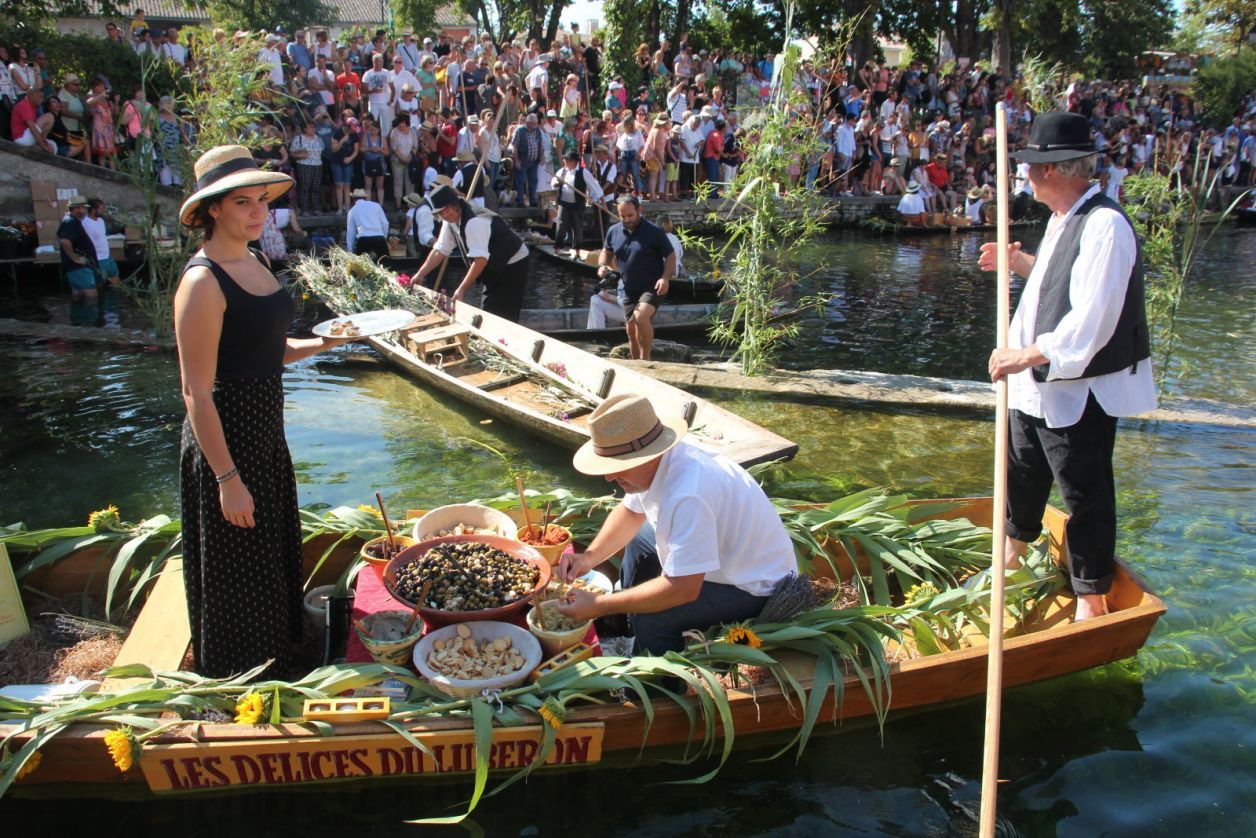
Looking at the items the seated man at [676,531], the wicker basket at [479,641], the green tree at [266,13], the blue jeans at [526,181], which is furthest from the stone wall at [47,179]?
the green tree at [266,13]

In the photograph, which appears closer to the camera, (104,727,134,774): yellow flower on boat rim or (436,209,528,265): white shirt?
(104,727,134,774): yellow flower on boat rim

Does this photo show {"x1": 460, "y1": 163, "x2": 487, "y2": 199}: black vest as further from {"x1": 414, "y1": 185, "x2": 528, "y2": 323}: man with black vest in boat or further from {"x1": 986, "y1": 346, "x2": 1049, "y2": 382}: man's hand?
{"x1": 986, "y1": 346, "x2": 1049, "y2": 382}: man's hand

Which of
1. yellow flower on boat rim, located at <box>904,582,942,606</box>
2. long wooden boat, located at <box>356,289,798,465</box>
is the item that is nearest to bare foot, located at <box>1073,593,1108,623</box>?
yellow flower on boat rim, located at <box>904,582,942,606</box>

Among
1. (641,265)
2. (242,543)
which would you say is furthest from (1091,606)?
(641,265)

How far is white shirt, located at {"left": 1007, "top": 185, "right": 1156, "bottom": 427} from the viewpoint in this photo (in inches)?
144

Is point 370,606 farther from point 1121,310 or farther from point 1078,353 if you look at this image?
point 1121,310

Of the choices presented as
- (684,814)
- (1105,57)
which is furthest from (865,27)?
(684,814)

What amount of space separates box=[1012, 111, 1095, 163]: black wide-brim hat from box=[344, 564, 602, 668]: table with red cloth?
265cm

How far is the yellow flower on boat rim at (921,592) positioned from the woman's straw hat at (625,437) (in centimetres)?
151

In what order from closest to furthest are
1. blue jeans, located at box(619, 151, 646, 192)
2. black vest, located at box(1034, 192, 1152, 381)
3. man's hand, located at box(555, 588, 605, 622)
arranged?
man's hand, located at box(555, 588, 605, 622) → black vest, located at box(1034, 192, 1152, 381) → blue jeans, located at box(619, 151, 646, 192)

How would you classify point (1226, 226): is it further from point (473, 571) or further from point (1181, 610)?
point (473, 571)

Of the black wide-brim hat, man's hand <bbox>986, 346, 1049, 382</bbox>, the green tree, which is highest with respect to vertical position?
the green tree

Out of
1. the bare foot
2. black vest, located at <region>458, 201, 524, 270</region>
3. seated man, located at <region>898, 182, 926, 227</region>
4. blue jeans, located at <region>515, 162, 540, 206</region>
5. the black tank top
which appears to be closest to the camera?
the black tank top

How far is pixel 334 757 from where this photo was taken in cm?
329
